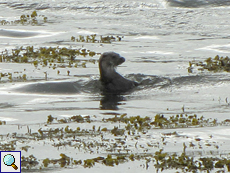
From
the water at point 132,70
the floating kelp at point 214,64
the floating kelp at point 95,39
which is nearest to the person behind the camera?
the water at point 132,70

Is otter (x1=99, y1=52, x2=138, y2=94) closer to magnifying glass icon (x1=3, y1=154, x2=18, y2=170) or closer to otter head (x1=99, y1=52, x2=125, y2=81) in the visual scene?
otter head (x1=99, y1=52, x2=125, y2=81)

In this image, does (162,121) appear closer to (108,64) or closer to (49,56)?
(108,64)

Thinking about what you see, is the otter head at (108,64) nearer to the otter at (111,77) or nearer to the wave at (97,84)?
the otter at (111,77)

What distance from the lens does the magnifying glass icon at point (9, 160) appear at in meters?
6.71

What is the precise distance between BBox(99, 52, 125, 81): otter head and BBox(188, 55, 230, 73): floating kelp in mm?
2024

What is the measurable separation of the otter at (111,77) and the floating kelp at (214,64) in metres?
1.89

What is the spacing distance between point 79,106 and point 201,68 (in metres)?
4.20

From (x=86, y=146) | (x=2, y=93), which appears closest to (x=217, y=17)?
(x=2, y=93)

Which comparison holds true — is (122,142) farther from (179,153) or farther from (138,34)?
(138,34)

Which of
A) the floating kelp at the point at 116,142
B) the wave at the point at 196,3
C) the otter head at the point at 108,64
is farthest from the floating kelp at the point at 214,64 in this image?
the wave at the point at 196,3

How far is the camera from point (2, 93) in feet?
37.7

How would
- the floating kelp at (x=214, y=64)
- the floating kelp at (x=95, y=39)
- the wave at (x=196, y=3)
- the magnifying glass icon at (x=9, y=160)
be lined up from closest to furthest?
the magnifying glass icon at (x=9, y=160) < the floating kelp at (x=214, y=64) < the floating kelp at (x=95, y=39) < the wave at (x=196, y=3)

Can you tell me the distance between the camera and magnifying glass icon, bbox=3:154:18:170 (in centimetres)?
671

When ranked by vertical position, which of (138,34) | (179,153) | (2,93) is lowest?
(179,153)
